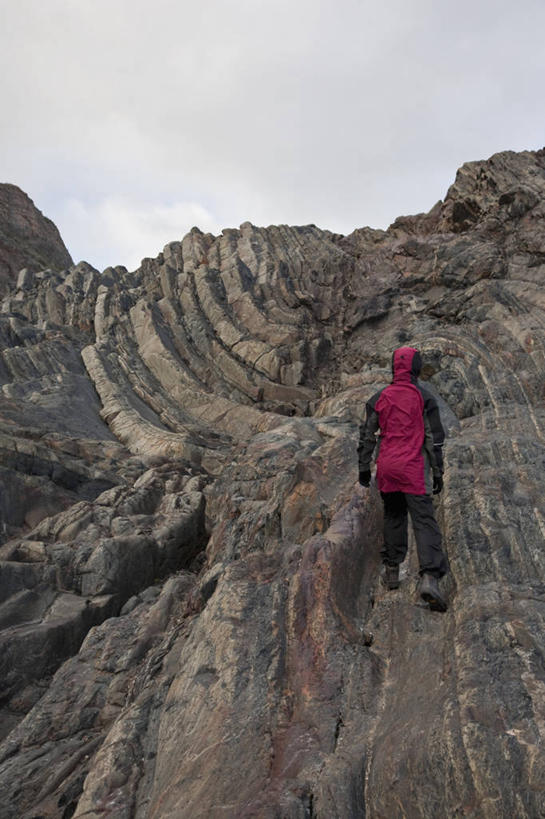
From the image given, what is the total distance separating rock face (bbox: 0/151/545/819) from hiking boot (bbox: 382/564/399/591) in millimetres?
160

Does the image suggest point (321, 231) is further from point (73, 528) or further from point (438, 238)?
point (73, 528)

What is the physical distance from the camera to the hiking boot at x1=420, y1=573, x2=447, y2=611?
5.93 meters

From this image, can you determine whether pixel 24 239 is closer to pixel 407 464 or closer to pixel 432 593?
pixel 407 464

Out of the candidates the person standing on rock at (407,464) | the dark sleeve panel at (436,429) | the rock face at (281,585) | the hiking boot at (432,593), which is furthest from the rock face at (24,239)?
the hiking boot at (432,593)

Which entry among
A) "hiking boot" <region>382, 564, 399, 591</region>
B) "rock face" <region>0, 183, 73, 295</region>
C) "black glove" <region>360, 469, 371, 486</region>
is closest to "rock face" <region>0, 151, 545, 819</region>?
"hiking boot" <region>382, 564, 399, 591</region>

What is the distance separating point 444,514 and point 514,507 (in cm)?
105

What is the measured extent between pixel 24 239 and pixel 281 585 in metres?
59.8

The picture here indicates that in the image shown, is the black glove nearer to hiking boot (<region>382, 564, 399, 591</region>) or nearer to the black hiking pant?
the black hiking pant

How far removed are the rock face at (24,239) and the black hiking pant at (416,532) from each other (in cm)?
5022

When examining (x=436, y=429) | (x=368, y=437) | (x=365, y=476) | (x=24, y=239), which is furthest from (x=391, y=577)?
(x=24, y=239)

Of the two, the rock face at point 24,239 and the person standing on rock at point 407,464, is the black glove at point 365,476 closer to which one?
the person standing on rock at point 407,464

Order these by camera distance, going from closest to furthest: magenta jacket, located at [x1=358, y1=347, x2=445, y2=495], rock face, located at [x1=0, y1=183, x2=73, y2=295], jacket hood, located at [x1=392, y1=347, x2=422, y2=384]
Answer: magenta jacket, located at [x1=358, y1=347, x2=445, y2=495] → jacket hood, located at [x1=392, y1=347, x2=422, y2=384] → rock face, located at [x1=0, y1=183, x2=73, y2=295]

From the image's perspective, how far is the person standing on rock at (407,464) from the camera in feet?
20.0

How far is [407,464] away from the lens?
6.29 meters
